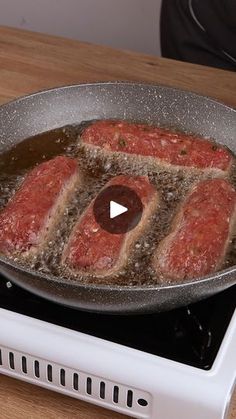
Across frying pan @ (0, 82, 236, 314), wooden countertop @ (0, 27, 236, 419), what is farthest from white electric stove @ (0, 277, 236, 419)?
wooden countertop @ (0, 27, 236, 419)

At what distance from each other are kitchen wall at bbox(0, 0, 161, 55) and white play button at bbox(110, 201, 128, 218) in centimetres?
184

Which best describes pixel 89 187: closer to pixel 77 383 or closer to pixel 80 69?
pixel 77 383

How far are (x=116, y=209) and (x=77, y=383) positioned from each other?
26 cm

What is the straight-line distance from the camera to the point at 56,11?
2.73 m

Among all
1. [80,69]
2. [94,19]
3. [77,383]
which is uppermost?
[80,69]

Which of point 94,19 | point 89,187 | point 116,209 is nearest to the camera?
point 116,209

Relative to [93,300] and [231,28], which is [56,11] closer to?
[231,28]

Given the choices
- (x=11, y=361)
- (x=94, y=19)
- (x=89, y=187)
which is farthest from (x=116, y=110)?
(x=94, y=19)

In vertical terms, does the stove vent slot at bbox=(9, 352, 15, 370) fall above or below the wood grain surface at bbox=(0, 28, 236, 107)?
below

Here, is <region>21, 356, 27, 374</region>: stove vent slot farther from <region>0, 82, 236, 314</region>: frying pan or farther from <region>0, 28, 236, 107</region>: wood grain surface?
<region>0, 28, 236, 107</region>: wood grain surface

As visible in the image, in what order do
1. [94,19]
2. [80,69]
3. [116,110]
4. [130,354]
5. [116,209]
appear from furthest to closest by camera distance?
[94,19], [80,69], [116,110], [116,209], [130,354]

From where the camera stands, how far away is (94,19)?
2.76 metres

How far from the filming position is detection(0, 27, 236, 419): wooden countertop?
1602 mm

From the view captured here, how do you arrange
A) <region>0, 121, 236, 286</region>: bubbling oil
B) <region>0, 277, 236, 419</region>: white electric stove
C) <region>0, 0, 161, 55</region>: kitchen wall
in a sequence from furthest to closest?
<region>0, 0, 161, 55</region>: kitchen wall < <region>0, 121, 236, 286</region>: bubbling oil < <region>0, 277, 236, 419</region>: white electric stove
